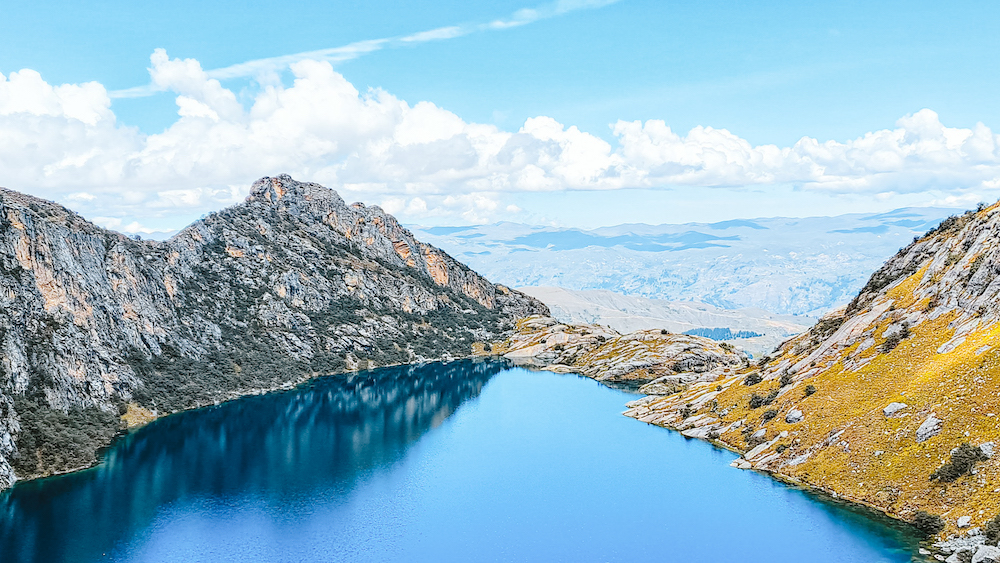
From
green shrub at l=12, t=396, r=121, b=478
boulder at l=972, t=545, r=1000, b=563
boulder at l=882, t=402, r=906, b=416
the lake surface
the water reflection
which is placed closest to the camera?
boulder at l=972, t=545, r=1000, b=563

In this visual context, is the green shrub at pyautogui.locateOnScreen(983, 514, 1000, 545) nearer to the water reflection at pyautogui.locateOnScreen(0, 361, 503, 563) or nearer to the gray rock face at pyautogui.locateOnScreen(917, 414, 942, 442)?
the gray rock face at pyautogui.locateOnScreen(917, 414, 942, 442)

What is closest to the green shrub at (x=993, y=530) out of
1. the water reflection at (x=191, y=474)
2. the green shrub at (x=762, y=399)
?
the green shrub at (x=762, y=399)

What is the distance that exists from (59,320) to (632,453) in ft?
460

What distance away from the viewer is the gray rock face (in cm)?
10163

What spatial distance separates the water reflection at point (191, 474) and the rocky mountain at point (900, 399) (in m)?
73.7

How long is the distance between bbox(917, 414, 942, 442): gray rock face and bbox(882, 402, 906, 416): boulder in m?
6.35

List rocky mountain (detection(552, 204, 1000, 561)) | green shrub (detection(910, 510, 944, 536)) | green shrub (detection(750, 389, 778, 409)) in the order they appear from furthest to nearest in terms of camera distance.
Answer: green shrub (detection(750, 389, 778, 409)) < rocky mountain (detection(552, 204, 1000, 561)) < green shrub (detection(910, 510, 944, 536))

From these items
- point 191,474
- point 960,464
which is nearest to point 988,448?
point 960,464

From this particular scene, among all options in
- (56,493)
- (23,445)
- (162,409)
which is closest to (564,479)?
(56,493)

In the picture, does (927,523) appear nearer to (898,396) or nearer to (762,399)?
(898,396)

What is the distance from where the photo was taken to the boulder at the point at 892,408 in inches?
4380

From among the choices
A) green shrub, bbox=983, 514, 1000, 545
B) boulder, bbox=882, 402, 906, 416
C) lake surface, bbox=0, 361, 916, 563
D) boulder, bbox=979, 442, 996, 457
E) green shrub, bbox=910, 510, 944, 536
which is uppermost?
boulder, bbox=882, 402, 906, 416

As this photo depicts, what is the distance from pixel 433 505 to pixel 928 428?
7497cm

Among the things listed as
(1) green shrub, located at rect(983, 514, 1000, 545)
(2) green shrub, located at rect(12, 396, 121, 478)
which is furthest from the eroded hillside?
(2) green shrub, located at rect(12, 396, 121, 478)
